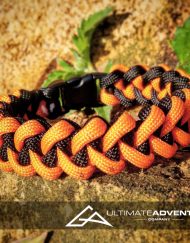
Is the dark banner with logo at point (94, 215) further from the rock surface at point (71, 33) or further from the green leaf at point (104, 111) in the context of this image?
the rock surface at point (71, 33)

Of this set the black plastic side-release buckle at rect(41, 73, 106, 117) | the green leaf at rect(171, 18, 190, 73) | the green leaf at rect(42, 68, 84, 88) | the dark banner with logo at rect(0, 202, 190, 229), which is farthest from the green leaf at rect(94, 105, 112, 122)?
the dark banner with logo at rect(0, 202, 190, 229)

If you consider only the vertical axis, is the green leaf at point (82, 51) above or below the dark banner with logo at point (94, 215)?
above

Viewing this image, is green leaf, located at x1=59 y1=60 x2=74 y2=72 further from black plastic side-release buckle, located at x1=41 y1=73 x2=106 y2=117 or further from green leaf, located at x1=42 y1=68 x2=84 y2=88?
black plastic side-release buckle, located at x1=41 y1=73 x2=106 y2=117

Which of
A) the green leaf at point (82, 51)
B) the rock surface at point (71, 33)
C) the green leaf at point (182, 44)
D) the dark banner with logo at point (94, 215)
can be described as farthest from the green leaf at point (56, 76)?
the dark banner with logo at point (94, 215)

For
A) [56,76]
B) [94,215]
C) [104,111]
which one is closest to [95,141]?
[94,215]

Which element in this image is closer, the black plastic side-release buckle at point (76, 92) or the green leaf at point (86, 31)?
the black plastic side-release buckle at point (76, 92)

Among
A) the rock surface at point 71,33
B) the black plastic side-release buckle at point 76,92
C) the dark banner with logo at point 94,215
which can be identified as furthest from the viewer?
the rock surface at point 71,33

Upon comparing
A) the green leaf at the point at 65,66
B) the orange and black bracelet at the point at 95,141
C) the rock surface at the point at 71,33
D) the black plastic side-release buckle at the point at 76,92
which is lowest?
the orange and black bracelet at the point at 95,141

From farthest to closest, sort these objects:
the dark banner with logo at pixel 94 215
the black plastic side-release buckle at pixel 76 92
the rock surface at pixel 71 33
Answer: the rock surface at pixel 71 33, the black plastic side-release buckle at pixel 76 92, the dark banner with logo at pixel 94 215
